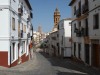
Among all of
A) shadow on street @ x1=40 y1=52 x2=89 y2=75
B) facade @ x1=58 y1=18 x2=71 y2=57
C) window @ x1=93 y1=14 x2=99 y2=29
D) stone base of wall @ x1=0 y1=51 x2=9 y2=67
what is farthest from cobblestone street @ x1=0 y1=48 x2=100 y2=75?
facade @ x1=58 y1=18 x2=71 y2=57

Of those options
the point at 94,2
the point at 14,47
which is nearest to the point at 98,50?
the point at 94,2

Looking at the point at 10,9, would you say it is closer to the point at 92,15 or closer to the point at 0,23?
the point at 0,23

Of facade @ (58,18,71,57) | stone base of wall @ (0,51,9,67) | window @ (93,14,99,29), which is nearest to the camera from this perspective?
stone base of wall @ (0,51,9,67)

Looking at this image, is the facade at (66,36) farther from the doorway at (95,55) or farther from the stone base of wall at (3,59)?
the stone base of wall at (3,59)

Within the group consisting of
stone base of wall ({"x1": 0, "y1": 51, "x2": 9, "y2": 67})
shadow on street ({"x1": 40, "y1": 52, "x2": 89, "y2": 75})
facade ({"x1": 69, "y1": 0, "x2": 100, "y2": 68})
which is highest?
facade ({"x1": 69, "y1": 0, "x2": 100, "y2": 68})

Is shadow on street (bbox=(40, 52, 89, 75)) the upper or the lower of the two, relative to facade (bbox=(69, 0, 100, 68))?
lower

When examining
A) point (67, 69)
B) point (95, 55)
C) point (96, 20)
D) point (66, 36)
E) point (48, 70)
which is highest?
point (96, 20)

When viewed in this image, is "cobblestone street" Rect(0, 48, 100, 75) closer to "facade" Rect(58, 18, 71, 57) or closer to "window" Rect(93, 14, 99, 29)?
"window" Rect(93, 14, 99, 29)

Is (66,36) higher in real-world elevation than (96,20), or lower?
lower

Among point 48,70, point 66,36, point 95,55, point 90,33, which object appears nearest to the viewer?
point 48,70

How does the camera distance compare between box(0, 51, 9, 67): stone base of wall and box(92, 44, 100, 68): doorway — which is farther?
box(92, 44, 100, 68): doorway

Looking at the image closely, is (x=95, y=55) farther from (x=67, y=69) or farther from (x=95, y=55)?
(x=67, y=69)

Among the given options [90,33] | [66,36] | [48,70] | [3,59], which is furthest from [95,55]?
[66,36]

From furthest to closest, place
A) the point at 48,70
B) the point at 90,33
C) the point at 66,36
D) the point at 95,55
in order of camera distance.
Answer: the point at 66,36
the point at 90,33
the point at 95,55
the point at 48,70
